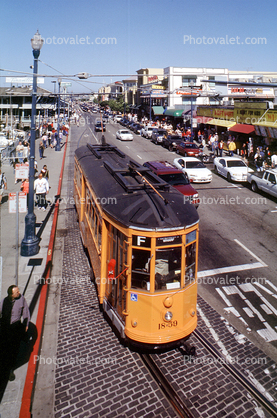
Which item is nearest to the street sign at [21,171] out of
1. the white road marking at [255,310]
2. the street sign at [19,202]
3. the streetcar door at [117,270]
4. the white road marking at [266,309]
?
the street sign at [19,202]

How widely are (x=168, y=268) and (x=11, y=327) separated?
3177mm

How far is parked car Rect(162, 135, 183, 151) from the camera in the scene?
32672 millimetres

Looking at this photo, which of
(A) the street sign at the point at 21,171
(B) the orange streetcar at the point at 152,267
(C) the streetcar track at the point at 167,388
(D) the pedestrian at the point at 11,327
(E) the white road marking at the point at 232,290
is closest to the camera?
(C) the streetcar track at the point at 167,388

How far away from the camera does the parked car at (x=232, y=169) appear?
21203 mm

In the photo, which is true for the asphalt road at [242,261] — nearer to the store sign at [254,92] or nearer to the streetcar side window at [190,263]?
the streetcar side window at [190,263]

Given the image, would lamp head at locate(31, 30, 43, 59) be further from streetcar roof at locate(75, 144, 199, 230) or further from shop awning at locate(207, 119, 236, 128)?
shop awning at locate(207, 119, 236, 128)

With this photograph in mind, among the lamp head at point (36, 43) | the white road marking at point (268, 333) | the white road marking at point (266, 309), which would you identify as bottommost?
the white road marking at point (268, 333)

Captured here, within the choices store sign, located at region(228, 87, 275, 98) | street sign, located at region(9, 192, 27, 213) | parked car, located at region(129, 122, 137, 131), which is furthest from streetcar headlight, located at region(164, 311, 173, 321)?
parked car, located at region(129, 122, 137, 131)

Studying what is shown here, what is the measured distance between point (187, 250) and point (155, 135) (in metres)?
33.1

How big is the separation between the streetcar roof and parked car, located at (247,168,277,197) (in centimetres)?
1152

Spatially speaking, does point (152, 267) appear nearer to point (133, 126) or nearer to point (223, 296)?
point (223, 296)

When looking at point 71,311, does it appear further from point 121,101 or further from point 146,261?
point 121,101

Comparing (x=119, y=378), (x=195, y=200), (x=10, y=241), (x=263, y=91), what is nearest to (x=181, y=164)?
(x=195, y=200)

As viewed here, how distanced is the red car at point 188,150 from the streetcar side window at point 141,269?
23.6m
